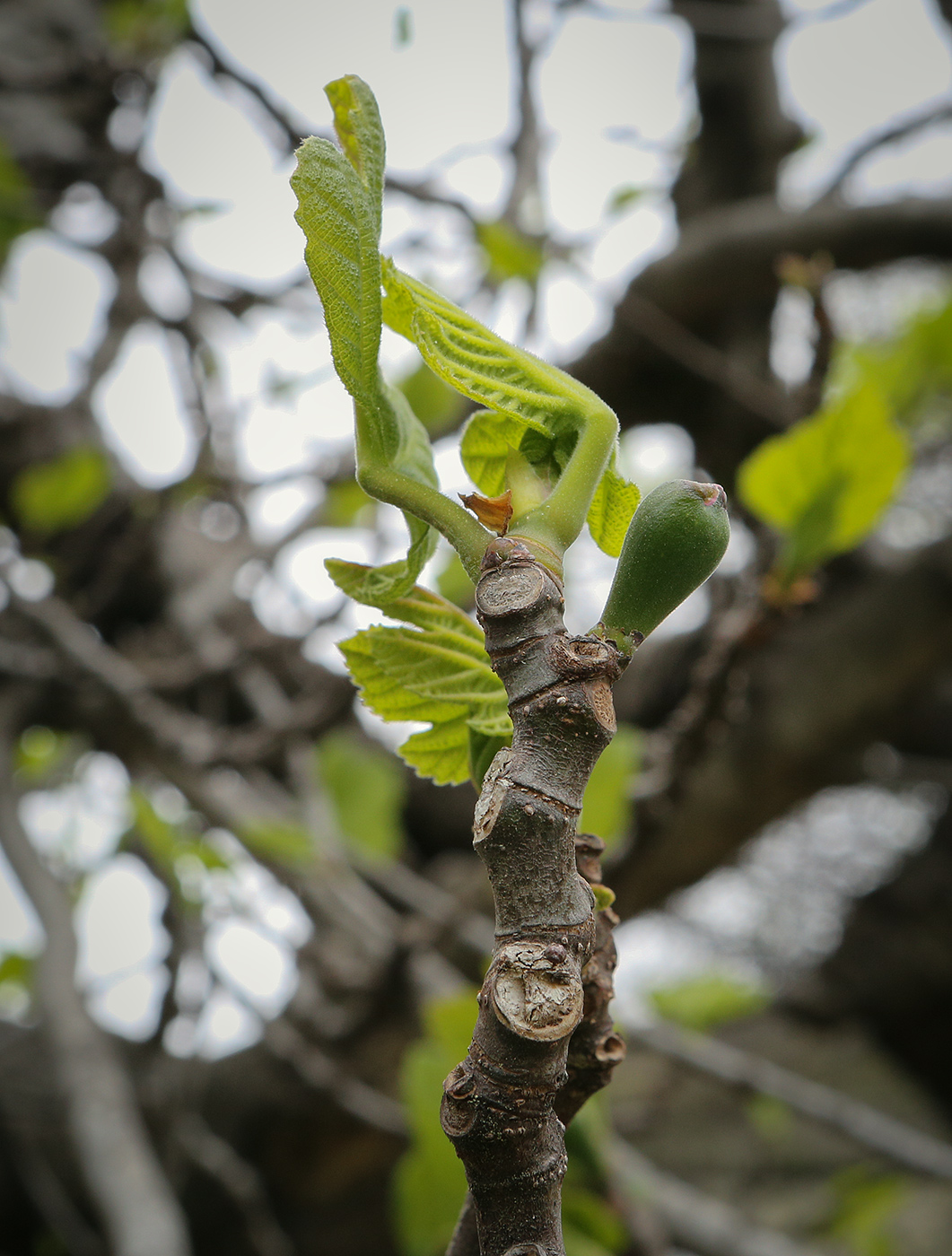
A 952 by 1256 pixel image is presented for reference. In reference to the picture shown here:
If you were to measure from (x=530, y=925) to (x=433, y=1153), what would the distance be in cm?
73

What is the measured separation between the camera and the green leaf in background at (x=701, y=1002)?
2.64 m

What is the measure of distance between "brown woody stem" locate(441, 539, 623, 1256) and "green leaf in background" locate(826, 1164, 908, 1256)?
3.21m

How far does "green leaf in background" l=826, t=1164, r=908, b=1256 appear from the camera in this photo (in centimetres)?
305

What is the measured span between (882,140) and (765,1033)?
336 cm

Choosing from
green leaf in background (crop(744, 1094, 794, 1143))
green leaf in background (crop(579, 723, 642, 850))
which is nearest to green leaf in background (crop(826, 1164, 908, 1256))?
green leaf in background (crop(744, 1094, 794, 1143))

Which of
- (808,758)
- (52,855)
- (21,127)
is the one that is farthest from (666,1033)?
(21,127)

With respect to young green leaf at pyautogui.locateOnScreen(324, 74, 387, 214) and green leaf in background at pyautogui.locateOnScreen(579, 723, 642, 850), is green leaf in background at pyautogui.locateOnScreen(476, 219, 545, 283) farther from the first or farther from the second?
young green leaf at pyautogui.locateOnScreen(324, 74, 387, 214)

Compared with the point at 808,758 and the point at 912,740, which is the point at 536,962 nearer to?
the point at 808,758

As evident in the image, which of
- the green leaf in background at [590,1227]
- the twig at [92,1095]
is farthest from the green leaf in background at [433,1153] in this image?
the twig at [92,1095]

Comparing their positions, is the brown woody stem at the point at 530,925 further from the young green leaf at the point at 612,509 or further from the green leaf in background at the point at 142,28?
the green leaf in background at the point at 142,28

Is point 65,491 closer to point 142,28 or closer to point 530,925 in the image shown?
point 142,28

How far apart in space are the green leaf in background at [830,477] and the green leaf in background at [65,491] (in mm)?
1461

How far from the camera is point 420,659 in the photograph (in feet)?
1.28

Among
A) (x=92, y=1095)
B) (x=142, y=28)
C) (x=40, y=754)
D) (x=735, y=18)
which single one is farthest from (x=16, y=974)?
(x=735, y=18)
